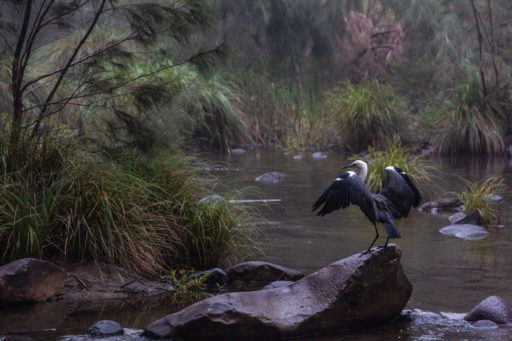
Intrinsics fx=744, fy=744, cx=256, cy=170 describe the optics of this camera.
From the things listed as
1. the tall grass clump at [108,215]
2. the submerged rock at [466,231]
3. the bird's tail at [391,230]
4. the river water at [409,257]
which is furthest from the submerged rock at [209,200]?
the submerged rock at [466,231]

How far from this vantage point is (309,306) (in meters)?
4.68

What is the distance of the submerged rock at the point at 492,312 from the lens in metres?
4.74

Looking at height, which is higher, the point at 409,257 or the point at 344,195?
the point at 344,195

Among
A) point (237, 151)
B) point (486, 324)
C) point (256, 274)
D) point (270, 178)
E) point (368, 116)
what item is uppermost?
point (368, 116)

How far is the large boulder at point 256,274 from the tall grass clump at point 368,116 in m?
11.2

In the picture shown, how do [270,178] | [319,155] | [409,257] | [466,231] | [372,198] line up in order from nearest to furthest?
1. [372,198]
2. [409,257]
3. [466,231]
4. [270,178]
5. [319,155]

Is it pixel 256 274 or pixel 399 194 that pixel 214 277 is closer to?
pixel 256 274

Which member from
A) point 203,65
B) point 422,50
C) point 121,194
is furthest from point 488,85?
point 121,194

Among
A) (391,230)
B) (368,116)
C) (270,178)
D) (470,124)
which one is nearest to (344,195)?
(391,230)

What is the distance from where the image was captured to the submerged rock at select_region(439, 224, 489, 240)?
7.93 meters

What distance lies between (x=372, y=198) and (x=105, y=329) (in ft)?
6.23

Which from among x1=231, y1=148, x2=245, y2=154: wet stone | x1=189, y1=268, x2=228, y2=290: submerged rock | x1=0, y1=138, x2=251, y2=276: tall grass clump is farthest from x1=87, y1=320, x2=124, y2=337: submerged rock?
x1=231, y1=148, x2=245, y2=154: wet stone

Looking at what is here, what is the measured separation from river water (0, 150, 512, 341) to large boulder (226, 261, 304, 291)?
37 centimetres

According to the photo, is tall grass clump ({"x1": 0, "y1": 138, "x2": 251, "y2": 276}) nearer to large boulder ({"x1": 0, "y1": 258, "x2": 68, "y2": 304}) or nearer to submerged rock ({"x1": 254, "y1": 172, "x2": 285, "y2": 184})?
large boulder ({"x1": 0, "y1": 258, "x2": 68, "y2": 304})
